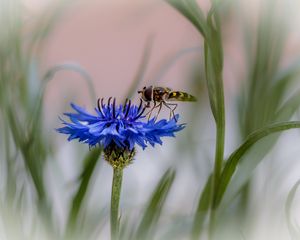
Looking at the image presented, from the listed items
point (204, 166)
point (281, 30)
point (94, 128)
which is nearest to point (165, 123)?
point (94, 128)

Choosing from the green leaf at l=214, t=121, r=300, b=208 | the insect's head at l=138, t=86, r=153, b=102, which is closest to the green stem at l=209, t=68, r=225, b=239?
the green leaf at l=214, t=121, r=300, b=208

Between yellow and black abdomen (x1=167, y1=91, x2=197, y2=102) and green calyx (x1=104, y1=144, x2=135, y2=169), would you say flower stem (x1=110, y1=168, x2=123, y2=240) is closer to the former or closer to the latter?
green calyx (x1=104, y1=144, x2=135, y2=169)

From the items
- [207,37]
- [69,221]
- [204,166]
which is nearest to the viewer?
[207,37]

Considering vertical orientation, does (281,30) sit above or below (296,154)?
above

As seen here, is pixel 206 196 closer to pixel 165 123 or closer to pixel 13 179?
pixel 165 123

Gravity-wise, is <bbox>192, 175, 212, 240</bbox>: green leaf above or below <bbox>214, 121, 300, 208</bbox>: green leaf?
below

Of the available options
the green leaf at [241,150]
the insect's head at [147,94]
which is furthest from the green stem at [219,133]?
the insect's head at [147,94]

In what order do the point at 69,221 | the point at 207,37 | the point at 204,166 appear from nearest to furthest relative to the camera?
the point at 207,37, the point at 69,221, the point at 204,166

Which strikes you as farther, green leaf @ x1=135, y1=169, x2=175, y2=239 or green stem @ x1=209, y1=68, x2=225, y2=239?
green leaf @ x1=135, y1=169, x2=175, y2=239

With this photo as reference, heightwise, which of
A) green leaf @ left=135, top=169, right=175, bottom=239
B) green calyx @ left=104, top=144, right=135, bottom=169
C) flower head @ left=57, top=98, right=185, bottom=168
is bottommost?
green leaf @ left=135, top=169, right=175, bottom=239
